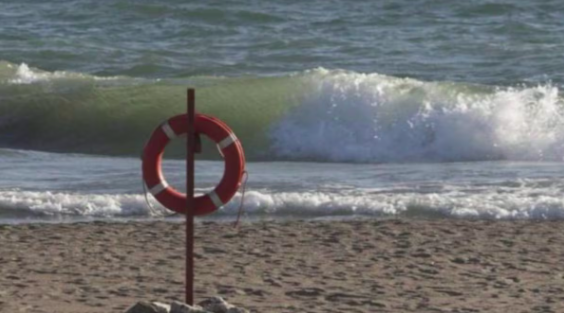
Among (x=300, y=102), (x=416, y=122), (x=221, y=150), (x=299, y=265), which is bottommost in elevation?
(x=299, y=265)

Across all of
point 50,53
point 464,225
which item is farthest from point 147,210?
point 50,53

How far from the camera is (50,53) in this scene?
2067 centimetres

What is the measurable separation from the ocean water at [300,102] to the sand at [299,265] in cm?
62

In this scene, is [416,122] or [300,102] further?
[300,102]

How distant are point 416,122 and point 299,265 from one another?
6.90m

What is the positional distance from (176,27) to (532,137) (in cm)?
982

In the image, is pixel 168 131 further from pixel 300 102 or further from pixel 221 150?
pixel 300 102

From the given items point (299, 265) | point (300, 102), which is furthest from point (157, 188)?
point (300, 102)

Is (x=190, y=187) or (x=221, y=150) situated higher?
(x=221, y=150)

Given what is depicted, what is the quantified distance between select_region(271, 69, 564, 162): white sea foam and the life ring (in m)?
6.92

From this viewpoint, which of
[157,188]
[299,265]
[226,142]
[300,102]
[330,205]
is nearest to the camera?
[226,142]

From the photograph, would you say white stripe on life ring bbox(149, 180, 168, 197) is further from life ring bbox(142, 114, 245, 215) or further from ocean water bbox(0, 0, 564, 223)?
ocean water bbox(0, 0, 564, 223)

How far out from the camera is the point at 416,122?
15203 mm

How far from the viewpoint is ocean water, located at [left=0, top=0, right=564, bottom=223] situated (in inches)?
427
